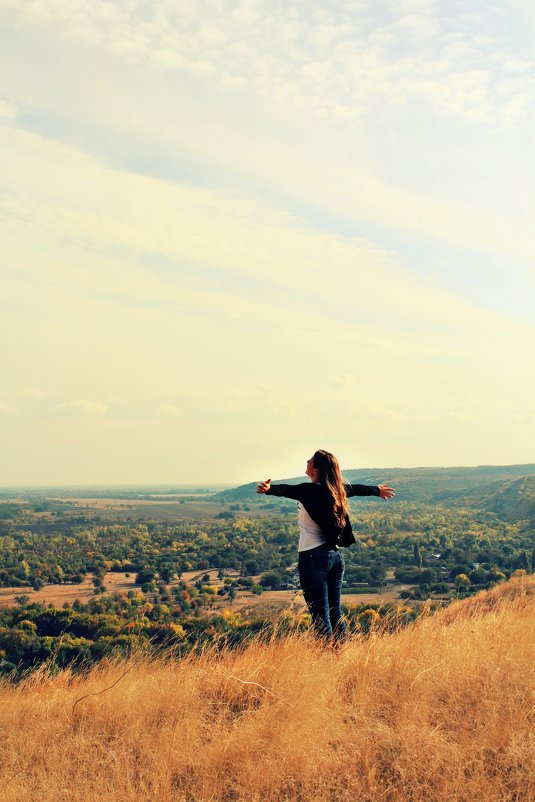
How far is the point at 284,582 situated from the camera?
49.7 m

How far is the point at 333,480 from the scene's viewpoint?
6.71m

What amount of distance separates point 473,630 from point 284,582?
44.4 m

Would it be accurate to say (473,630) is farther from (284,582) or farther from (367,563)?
(367,563)

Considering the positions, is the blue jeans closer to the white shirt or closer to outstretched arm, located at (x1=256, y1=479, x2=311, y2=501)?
the white shirt

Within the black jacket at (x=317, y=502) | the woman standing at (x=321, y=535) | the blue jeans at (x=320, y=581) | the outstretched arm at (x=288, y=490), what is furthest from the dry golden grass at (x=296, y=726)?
the outstretched arm at (x=288, y=490)

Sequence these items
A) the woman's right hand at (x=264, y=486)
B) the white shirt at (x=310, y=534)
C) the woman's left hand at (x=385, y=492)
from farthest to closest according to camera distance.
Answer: the woman's left hand at (x=385, y=492) → the white shirt at (x=310, y=534) → the woman's right hand at (x=264, y=486)

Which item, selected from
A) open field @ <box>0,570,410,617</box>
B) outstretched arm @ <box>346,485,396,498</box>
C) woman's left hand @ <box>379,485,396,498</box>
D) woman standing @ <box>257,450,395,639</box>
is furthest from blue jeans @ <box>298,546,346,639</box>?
open field @ <box>0,570,410,617</box>

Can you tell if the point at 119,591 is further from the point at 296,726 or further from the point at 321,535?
the point at 296,726

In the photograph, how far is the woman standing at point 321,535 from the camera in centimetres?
657

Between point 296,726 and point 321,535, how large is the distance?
84.7 inches

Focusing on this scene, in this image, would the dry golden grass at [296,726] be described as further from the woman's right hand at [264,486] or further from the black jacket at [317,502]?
the woman's right hand at [264,486]

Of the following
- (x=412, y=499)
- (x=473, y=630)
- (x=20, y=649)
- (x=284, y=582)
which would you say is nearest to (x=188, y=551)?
(x=284, y=582)

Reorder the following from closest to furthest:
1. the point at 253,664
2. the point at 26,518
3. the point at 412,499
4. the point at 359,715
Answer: the point at 359,715
the point at 253,664
the point at 26,518
the point at 412,499

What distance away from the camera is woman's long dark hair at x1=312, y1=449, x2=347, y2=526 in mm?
6582
